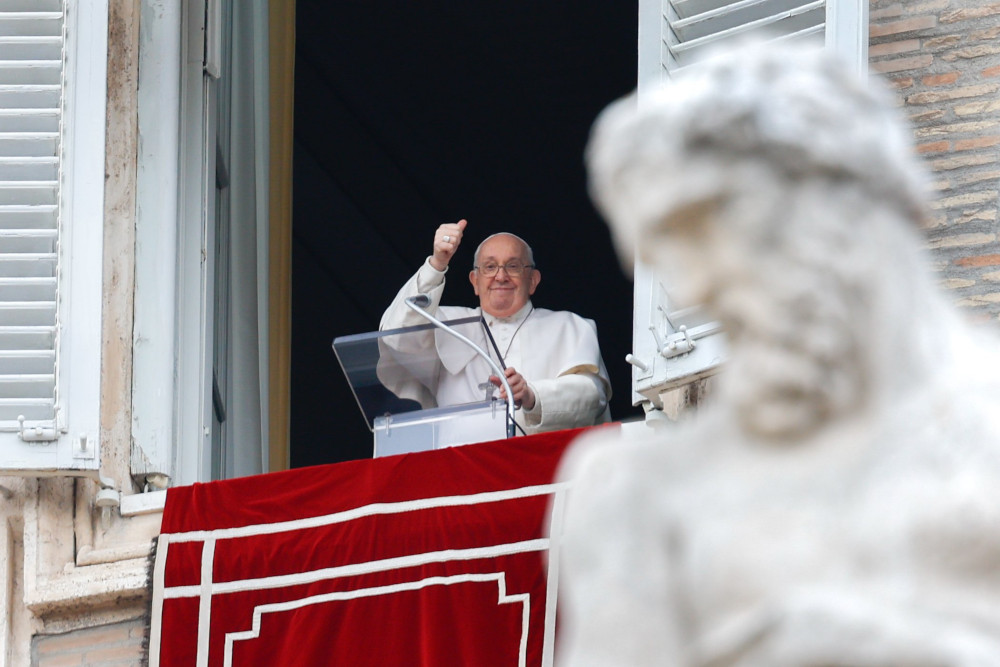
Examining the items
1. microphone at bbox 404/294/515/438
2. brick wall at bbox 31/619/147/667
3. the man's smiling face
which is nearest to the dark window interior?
the man's smiling face

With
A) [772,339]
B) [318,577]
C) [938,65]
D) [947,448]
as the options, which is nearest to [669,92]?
[772,339]

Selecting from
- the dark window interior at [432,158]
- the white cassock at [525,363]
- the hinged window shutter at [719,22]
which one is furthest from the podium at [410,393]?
the dark window interior at [432,158]

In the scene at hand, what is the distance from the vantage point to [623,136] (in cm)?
192

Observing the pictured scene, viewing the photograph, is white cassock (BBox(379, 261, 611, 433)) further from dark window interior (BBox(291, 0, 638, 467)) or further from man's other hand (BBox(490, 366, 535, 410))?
dark window interior (BBox(291, 0, 638, 467))

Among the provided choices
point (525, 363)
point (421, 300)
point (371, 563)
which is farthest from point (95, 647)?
point (525, 363)

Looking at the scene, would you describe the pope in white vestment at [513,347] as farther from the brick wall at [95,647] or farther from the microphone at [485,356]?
the brick wall at [95,647]

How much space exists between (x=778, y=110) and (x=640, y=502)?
32cm

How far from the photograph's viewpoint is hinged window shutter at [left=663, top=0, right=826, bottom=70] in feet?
21.6

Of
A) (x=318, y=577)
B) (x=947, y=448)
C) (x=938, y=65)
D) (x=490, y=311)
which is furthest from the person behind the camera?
(x=490, y=311)

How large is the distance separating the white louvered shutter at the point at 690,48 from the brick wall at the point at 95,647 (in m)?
1.73

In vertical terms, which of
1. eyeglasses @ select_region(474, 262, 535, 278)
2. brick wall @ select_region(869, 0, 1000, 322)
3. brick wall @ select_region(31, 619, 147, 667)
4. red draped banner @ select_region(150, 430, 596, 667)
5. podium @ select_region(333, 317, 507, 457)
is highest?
brick wall @ select_region(869, 0, 1000, 322)

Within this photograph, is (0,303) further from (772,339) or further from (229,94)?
(772,339)

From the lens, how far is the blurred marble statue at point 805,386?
1821 mm

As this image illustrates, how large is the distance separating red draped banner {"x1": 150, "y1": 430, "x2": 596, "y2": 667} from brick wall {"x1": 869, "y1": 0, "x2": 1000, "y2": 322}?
112 centimetres
